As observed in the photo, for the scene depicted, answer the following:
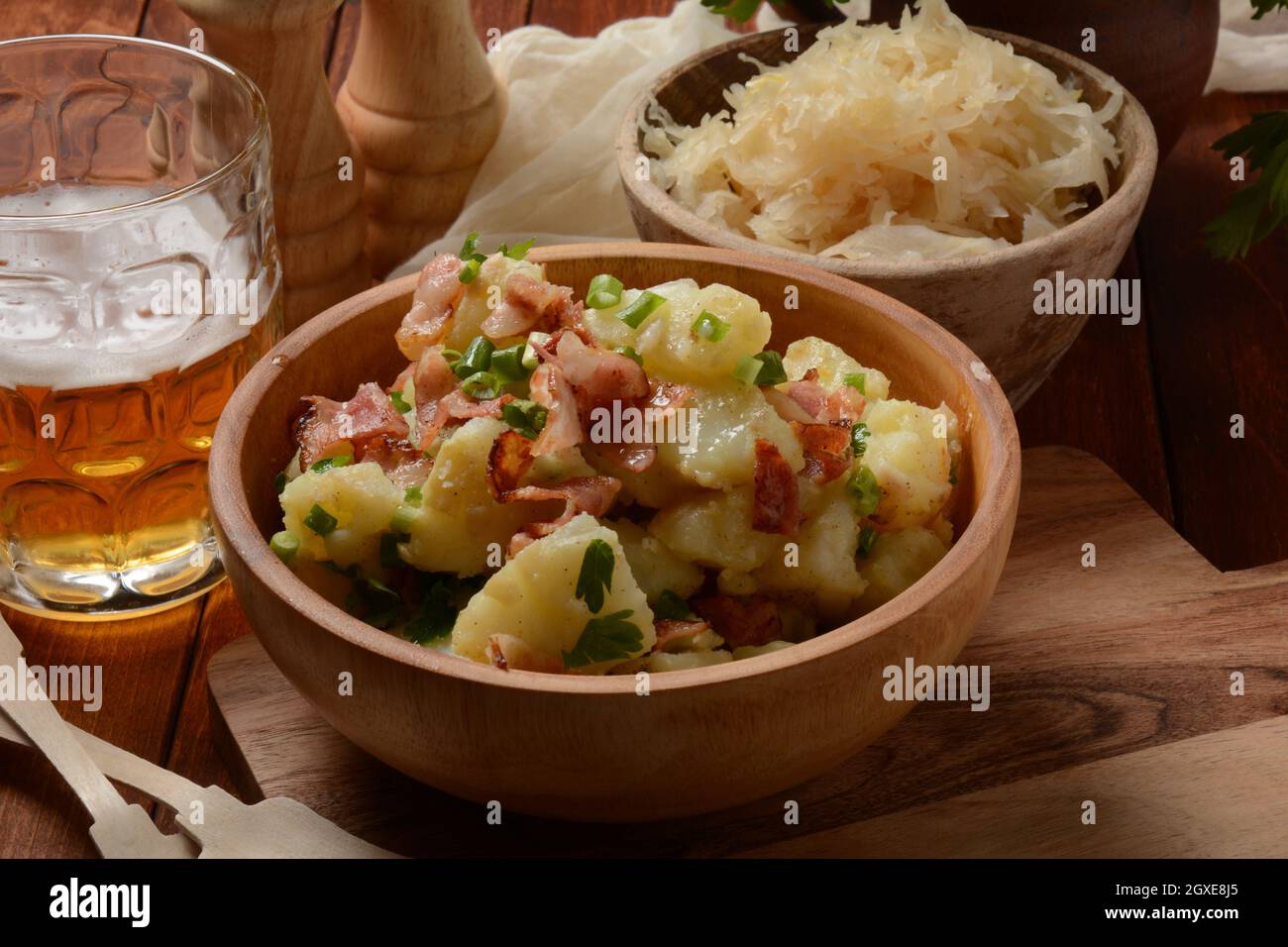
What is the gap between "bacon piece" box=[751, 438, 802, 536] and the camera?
4.89ft

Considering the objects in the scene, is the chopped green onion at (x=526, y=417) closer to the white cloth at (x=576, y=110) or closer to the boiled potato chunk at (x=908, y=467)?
the boiled potato chunk at (x=908, y=467)

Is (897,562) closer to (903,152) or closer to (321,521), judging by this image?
(321,521)

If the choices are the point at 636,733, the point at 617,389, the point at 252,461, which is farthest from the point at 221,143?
the point at 636,733

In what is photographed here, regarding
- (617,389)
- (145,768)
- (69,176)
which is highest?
(617,389)

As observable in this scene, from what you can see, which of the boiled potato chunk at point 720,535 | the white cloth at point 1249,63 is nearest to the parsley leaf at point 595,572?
the boiled potato chunk at point 720,535

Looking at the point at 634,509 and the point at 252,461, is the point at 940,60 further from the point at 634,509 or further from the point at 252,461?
the point at 252,461

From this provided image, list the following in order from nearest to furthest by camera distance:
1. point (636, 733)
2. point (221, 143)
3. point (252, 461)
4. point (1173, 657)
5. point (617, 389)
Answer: point (636, 733), point (617, 389), point (252, 461), point (1173, 657), point (221, 143)

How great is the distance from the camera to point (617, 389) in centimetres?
154

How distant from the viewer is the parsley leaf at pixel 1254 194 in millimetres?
2246

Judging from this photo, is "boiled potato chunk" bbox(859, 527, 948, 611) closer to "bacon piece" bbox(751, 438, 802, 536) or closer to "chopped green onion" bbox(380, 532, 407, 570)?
"bacon piece" bbox(751, 438, 802, 536)

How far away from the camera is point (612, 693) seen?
4.41 ft

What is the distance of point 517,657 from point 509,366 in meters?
0.35

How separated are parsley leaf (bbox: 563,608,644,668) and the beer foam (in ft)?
2.49

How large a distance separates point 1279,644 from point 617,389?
882 mm
